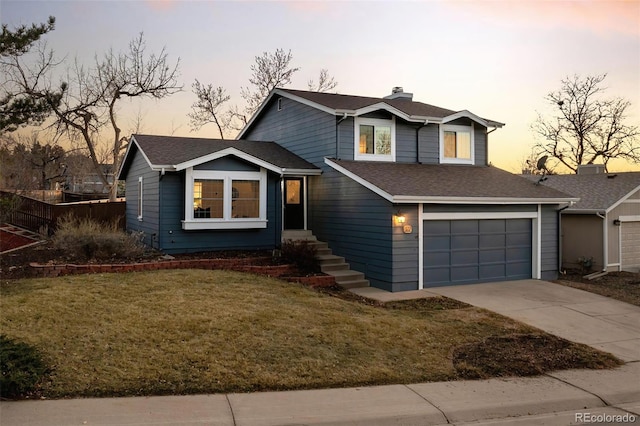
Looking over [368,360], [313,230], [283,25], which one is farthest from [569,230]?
[368,360]

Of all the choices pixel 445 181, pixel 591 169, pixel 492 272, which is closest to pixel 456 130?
pixel 445 181

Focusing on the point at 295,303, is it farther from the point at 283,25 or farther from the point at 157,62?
the point at 157,62

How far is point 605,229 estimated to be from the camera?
17.2 m

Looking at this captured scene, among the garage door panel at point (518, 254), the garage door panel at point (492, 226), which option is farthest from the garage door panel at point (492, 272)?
the garage door panel at point (492, 226)

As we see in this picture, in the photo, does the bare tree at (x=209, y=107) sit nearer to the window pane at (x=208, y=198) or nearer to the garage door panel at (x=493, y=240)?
the window pane at (x=208, y=198)

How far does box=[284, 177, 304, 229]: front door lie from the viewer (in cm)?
1684

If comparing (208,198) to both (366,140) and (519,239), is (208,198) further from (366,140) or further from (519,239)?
(519,239)

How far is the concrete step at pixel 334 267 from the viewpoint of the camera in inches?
549

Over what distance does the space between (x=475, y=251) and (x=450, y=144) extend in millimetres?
4855

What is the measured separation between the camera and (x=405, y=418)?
532 cm

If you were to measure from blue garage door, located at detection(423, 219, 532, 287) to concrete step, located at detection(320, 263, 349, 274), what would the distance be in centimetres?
Result: 241

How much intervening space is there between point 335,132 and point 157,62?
19.2 meters

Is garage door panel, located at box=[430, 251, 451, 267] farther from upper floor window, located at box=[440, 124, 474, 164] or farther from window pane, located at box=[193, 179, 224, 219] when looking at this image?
window pane, located at box=[193, 179, 224, 219]

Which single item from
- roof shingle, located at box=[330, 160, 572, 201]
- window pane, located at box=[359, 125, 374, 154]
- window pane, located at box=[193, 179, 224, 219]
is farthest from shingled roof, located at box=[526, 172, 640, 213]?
window pane, located at box=[193, 179, 224, 219]
